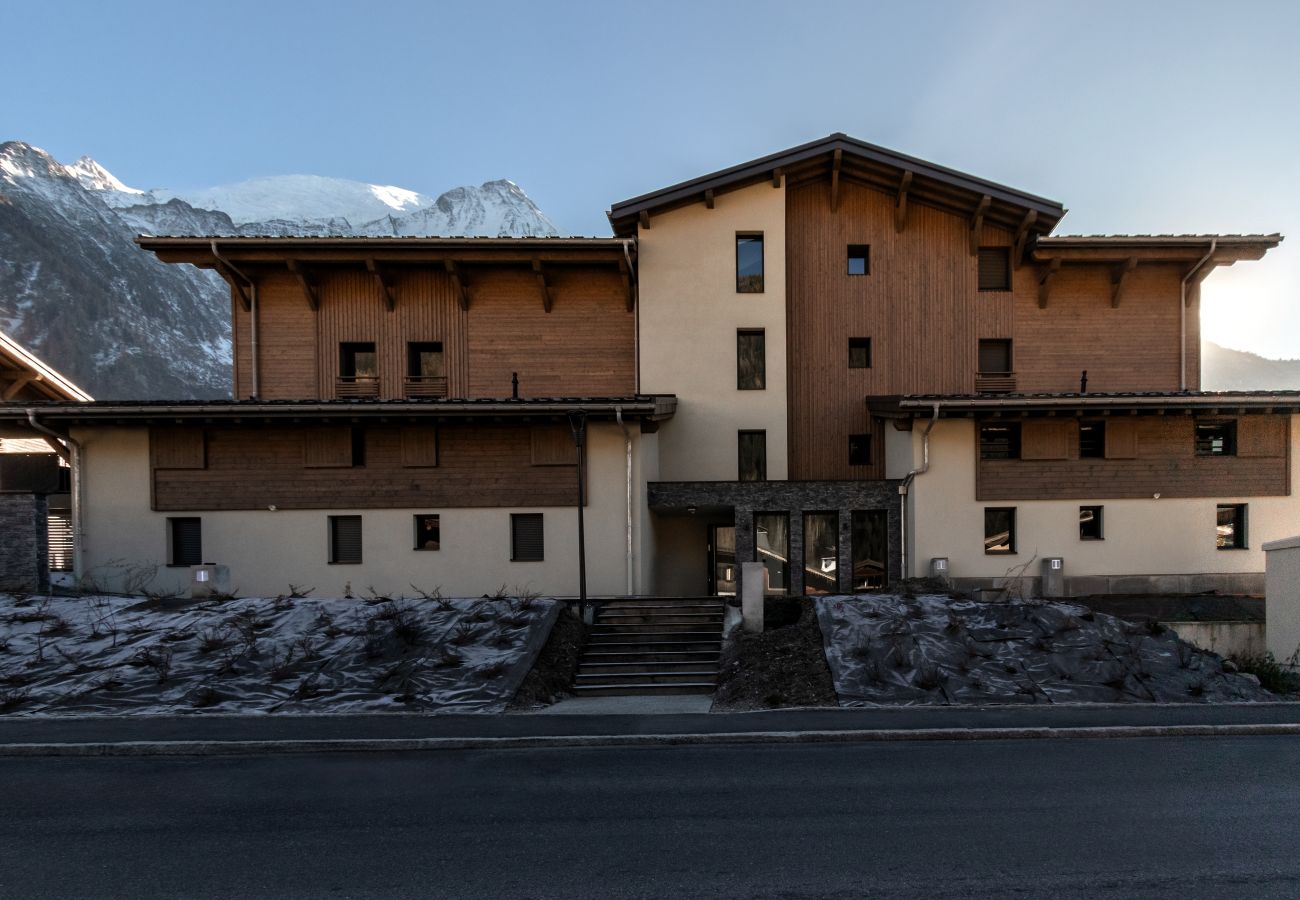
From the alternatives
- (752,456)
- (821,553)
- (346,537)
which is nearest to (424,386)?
(346,537)

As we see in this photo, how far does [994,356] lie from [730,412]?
30.3 ft

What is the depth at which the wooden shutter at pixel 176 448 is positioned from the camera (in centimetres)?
1781

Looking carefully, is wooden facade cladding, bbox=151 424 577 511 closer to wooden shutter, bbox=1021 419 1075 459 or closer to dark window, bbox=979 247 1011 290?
wooden shutter, bbox=1021 419 1075 459

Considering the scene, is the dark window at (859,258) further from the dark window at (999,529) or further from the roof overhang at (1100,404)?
the dark window at (999,529)

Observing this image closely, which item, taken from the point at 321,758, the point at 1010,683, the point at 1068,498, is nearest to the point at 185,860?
the point at 321,758

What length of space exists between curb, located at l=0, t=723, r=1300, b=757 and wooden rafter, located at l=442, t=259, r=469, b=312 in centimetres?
1531

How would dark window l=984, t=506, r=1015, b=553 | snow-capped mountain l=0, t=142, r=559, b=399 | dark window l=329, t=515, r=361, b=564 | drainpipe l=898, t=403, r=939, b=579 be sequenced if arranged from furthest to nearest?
snow-capped mountain l=0, t=142, r=559, b=399 < dark window l=984, t=506, r=1015, b=553 < drainpipe l=898, t=403, r=939, b=579 < dark window l=329, t=515, r=361, b=564

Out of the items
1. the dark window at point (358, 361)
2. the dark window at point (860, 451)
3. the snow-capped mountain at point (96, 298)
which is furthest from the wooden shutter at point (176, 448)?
the snow-capped mountain at point (96, 298)

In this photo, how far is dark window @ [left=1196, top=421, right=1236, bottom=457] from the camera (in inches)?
745

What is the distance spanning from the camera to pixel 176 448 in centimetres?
1786

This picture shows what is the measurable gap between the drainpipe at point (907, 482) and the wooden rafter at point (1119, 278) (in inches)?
357

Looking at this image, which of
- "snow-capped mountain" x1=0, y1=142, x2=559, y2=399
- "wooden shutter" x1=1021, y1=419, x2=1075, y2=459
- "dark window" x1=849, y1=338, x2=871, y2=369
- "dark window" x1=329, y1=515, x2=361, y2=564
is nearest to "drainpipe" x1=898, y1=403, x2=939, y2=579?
"wooden shutter" x1=1021, y1=419, x2=1075, y2=459

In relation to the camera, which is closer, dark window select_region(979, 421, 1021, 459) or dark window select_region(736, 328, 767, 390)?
dark window select_region(979, 421, 1021, 459)

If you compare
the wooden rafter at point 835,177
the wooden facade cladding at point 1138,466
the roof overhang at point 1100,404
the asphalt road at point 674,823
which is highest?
the wooden rafter at point 835,177
